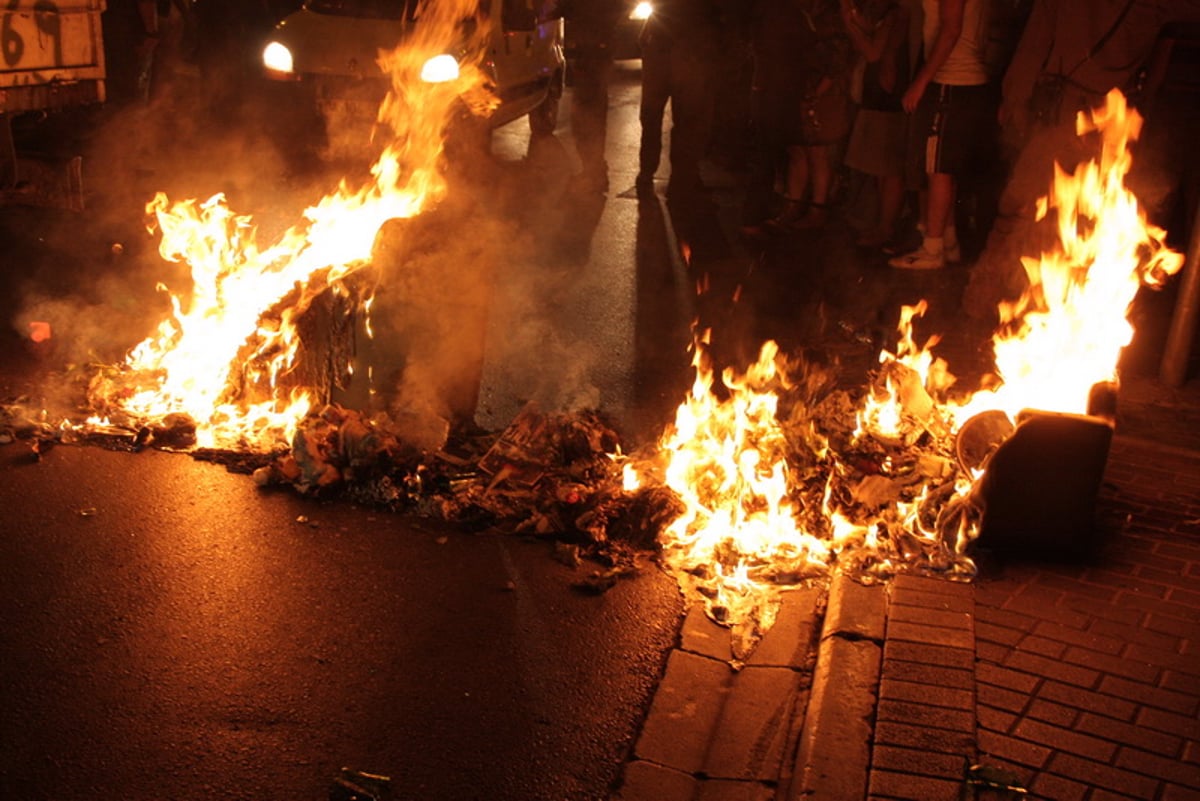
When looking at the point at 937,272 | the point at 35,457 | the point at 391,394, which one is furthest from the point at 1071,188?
the point at 35,457

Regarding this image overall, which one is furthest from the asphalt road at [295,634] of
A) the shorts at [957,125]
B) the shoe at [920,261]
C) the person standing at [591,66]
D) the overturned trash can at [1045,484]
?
the person standing at [591,66]

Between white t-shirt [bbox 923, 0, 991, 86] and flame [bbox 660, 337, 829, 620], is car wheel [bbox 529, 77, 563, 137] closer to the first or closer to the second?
white t-shirt [bbox 923, 0, 991, 86]

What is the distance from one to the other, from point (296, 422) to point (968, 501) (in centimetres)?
342

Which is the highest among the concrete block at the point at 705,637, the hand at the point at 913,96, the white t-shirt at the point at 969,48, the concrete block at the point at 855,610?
the white t-shirt at the point at 969,48

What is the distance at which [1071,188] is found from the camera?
7180 mm

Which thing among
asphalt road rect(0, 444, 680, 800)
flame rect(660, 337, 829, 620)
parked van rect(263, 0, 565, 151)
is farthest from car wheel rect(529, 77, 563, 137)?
asphalt road rect(0, 444, 680, 800)

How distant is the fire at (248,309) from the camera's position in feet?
20.4

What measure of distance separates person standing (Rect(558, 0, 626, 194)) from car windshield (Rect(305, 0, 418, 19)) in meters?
1.60

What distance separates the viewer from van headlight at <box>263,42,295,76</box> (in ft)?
39.8

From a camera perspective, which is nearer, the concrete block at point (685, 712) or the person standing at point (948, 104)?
the concrete block at point (685, 712)

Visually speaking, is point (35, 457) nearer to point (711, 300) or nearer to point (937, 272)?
point (711, 300)

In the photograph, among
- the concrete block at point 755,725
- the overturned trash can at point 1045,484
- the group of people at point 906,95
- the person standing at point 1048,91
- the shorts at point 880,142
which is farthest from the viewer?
the shorts at point 880,142

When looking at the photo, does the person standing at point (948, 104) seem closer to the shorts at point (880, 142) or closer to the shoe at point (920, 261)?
the shoe at point (920, 261)

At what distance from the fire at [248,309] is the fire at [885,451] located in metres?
2.11
